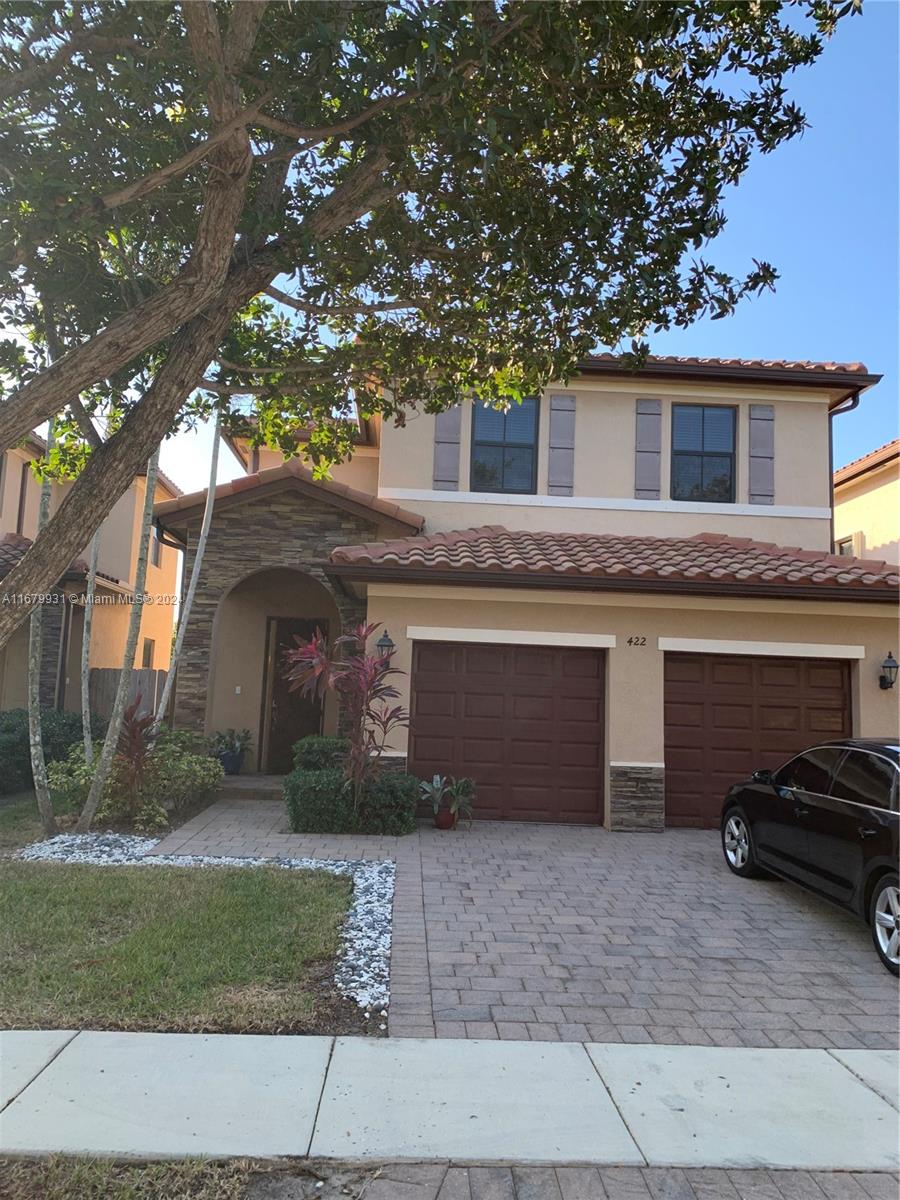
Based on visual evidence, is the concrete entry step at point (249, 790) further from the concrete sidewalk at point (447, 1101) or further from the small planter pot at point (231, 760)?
the concrete sidewalk at point (447, 1101)

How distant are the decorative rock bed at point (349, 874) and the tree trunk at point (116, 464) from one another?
10.1ft

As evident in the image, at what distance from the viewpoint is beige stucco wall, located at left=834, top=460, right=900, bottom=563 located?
1905cm

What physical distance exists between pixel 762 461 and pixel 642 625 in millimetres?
4929

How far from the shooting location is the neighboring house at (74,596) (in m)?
15.5

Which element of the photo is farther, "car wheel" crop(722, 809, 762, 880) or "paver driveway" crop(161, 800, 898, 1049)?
"car wheel" crop(722, 809, 762, 880)

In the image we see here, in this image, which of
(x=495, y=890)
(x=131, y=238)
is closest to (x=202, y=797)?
(x=495, y=890)

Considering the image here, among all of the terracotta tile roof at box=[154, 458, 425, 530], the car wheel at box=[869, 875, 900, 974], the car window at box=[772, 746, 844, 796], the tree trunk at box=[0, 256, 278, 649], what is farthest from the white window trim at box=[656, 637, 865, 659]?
the tree trunk at box=[0, 256, 278, 649]

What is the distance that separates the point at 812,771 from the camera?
24.6 ft

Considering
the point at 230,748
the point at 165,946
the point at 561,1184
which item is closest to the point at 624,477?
the point at 230,748

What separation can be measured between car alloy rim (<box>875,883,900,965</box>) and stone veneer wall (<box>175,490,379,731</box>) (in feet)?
28.7

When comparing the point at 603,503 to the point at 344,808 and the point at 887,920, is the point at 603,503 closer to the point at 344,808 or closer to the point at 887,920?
the point at 344,808

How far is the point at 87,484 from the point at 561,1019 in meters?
4.14

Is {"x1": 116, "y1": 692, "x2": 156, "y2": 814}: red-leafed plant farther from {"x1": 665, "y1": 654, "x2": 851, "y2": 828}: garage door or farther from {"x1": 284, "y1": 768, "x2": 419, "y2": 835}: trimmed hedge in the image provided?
{"x1": 665, "y1": 654, "x2": 851, "y2": 828}: garage door

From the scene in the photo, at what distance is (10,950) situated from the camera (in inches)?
223
